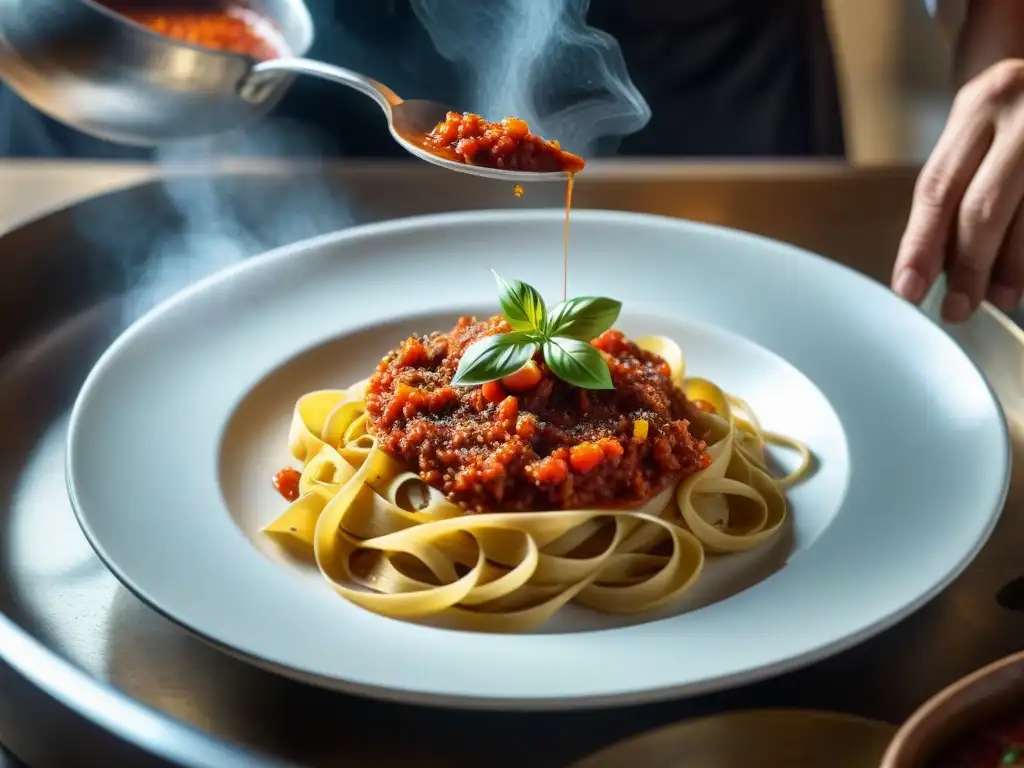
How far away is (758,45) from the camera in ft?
20.3

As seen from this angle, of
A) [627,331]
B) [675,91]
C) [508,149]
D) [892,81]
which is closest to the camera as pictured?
[508,149]

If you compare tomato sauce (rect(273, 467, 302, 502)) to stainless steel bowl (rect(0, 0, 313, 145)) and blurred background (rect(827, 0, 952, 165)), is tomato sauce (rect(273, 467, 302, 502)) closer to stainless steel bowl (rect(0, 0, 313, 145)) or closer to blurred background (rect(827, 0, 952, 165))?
stainless steel bowl (rect(0, 0, 313, 145))

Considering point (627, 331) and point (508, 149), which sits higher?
point (508, 149)

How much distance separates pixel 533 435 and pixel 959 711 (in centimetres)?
142

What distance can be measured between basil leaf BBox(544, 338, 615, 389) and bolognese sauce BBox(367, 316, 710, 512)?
15 centimetres

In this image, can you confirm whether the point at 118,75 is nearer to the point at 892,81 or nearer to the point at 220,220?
the point at 220,220

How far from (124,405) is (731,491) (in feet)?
5.90

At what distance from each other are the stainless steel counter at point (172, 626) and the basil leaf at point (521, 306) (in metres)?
1.14

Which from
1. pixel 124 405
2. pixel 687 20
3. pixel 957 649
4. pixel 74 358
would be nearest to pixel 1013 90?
pixel 957 649

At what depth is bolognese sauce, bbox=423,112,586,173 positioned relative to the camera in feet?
10.5

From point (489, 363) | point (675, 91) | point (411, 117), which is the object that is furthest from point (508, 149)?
point (675, 91)

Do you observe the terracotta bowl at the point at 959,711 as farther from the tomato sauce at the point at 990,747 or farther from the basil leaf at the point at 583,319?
the basil leaf at the point at 583,319

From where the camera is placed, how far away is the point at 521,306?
3090mm

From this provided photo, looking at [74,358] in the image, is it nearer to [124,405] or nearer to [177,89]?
[124,405]
